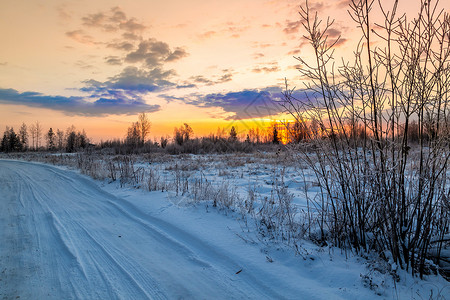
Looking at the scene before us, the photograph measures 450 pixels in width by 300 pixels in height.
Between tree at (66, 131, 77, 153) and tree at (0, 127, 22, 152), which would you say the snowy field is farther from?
tree at (0, 127, 22, 152)

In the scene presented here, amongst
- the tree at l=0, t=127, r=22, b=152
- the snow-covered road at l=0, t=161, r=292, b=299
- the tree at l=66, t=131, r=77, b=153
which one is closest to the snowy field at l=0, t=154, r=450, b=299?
the snow-covered road at l=0, t=161, r=292, b=299

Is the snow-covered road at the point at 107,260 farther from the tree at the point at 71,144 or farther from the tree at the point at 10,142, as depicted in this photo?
the tree at the point at 10,142

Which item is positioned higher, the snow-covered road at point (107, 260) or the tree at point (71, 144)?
the tree at point (71, 144)

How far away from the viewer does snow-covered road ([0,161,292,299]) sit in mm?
2531

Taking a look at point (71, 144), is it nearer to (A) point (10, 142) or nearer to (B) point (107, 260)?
(A) point (10, 142)

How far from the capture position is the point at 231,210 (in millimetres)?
4824

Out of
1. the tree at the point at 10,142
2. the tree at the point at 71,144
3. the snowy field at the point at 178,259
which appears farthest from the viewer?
the tree at the point at 10,142

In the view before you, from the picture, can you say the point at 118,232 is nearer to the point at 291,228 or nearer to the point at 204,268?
the point at 204,268

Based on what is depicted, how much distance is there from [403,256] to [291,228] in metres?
1.34

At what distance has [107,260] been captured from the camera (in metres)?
3.14

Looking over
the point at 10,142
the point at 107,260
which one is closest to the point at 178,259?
the point at 107,260

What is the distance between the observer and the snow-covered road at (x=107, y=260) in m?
2.53

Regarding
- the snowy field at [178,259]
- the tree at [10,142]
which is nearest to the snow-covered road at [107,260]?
the snowy field at [178,259]

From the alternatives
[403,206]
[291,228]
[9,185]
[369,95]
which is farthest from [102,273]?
[9,185]
